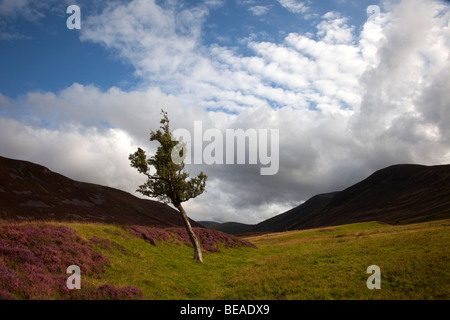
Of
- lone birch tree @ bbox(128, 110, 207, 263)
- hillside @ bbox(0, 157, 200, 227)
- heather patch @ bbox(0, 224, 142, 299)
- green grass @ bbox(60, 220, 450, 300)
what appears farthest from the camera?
hillside @ bbox(0, 157, 200, 227)

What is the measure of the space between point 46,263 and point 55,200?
126194 millimetres

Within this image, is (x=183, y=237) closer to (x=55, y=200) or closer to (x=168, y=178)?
(x=168, y=178)

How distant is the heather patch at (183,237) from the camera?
33191 mm

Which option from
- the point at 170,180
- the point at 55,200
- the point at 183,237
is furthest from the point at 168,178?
the point at 55,200

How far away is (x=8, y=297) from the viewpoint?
35.8 feet

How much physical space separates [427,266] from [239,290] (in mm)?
13055

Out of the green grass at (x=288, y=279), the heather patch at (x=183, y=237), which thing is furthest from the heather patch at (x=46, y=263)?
the heather patch at (x=183, y=237)

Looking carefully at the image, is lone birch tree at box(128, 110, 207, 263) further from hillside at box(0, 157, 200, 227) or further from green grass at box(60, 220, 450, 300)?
hillside at box(0, 157, 200, 227)

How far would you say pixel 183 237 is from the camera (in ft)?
132

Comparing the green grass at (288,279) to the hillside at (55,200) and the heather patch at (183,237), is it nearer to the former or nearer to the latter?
the heather patch at (183,237)

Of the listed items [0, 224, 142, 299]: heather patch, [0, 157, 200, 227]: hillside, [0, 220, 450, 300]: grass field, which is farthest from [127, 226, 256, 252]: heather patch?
[0, 157, 200, 227]: hillside

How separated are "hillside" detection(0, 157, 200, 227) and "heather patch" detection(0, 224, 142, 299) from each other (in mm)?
77284

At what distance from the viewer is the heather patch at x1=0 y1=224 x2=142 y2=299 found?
12531 millimetres
